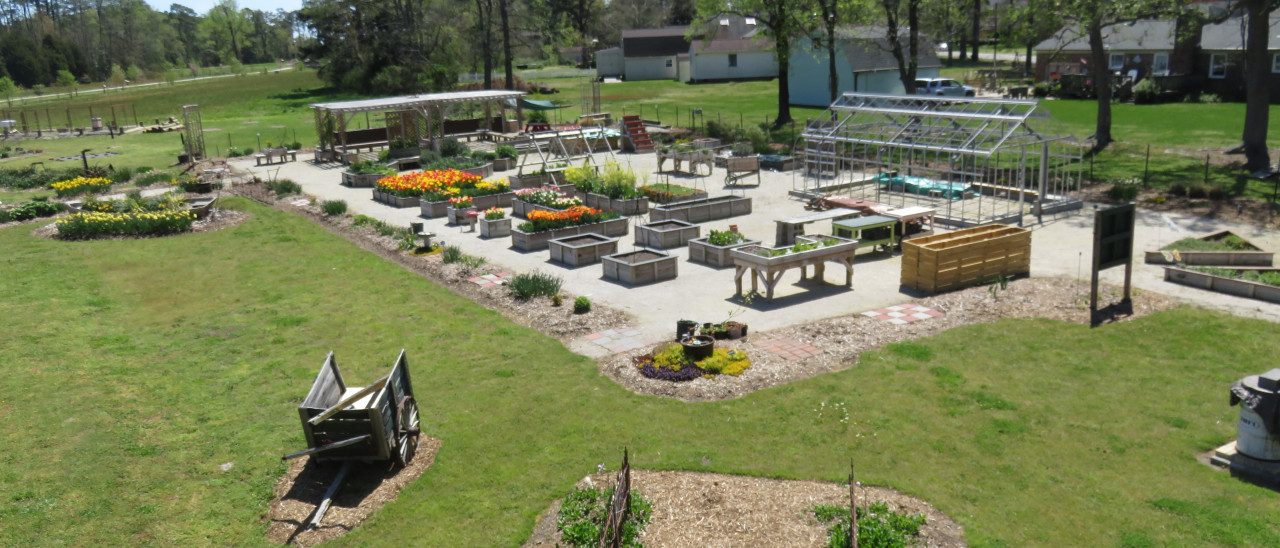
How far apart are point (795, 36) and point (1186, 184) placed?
1998 cm

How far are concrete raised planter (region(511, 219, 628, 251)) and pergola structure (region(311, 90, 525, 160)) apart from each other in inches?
676

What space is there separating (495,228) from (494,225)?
0.09 metres

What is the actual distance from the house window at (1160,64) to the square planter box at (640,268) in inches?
1705

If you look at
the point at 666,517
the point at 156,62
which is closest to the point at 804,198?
the point at 666,517

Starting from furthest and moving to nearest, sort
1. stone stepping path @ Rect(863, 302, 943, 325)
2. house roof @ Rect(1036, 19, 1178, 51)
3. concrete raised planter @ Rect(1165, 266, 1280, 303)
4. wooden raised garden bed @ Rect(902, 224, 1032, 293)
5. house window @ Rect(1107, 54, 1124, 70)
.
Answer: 1. house window @ Rect(1107, 54, 1124, 70)
2. house roof @ Rect(1036, 19, 1178, 51)
3. wooden raised garden bed @ Rect(902, 224, 1032, 293)
4. concrete raised planter @ Rect(1165, 266, 1280, 303)
5. stone stepping path @ Rect(863, 302, 943, 325)

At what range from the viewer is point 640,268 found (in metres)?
18.9

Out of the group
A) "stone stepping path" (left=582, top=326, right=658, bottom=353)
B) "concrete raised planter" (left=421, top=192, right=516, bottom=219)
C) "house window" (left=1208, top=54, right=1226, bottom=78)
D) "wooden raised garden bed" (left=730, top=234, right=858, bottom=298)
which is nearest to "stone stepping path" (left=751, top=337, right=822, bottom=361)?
"stone stepping path" (left=582, top=326, right=658, bottom=353)

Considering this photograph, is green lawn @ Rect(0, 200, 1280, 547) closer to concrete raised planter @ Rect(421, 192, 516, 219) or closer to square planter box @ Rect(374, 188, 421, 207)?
concrete raised planter @ Rect(421, 192, 516, 219)

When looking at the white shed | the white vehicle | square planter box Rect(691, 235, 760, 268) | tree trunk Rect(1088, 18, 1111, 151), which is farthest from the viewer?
the white shed

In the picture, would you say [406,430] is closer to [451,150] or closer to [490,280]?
[490,280]

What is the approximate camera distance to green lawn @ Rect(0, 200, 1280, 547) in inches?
375

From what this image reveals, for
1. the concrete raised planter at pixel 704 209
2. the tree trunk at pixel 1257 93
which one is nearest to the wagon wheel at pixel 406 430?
the concrete raised planter at pixel 704 209

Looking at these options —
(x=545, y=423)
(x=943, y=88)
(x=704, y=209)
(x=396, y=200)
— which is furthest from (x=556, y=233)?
(x=943, y=88)

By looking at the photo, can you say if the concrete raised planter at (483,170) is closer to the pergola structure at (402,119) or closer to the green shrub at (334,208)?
the pergola structure at (402,119)
